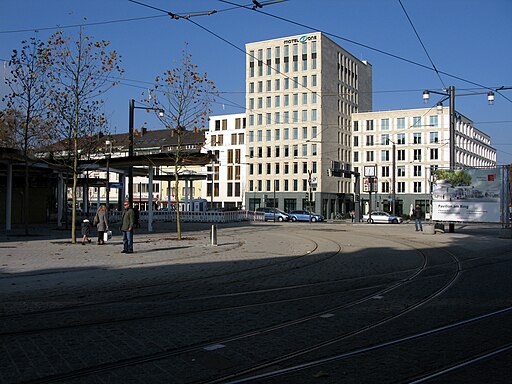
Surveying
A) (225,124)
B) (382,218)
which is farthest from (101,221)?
(225,124)

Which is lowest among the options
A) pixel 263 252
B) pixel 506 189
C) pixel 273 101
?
pixel 263 252

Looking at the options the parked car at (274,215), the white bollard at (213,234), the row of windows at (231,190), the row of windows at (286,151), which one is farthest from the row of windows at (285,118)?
the white bollard at (213,234)

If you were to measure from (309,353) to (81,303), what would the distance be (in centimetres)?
475

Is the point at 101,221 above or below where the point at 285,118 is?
below

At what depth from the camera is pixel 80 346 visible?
6.20 metres

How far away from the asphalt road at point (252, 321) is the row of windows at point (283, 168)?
2755 inches

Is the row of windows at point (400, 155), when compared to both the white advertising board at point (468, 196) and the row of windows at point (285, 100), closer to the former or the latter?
the row of windows at point (285, 100)

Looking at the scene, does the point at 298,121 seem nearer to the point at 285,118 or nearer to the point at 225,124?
the point at 285,118

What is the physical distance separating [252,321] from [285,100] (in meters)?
79.8

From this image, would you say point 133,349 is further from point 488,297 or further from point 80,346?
point 488,297

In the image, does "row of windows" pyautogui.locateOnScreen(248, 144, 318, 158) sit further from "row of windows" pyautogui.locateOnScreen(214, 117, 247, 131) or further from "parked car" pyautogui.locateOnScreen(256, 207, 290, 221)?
"parked car" pyautogui.locateOnScreen(256, 207, 290, 221)

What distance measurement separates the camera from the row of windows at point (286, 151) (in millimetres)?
84625

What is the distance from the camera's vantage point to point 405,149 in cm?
8956

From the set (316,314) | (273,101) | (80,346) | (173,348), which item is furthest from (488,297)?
(273,101)
